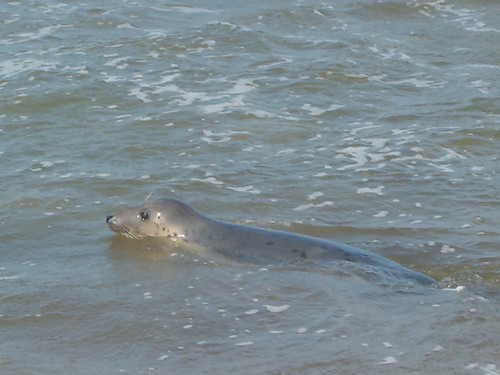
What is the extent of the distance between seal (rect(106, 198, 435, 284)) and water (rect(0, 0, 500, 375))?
13cm

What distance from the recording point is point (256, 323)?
5941mm

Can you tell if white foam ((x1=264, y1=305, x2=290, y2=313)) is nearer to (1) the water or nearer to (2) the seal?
(1) the water

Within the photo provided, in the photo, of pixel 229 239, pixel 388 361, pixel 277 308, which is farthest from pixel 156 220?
pixel 388 361

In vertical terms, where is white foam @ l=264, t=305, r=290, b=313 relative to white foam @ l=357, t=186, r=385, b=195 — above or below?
above

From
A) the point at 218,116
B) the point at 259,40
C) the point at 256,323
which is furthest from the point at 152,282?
the point at 259,40

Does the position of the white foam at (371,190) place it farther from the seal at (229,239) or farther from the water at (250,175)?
the seal at (229,239)

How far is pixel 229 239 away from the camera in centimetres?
714

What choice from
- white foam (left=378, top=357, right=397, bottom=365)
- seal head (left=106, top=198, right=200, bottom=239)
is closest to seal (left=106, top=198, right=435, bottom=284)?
seal head (left=106, top=198, right=200, bottom=239)

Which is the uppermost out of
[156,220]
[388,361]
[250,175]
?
[388,361]

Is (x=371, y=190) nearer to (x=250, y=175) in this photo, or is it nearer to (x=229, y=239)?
(x=250, y=175)

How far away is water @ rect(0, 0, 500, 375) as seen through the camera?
18.8ft

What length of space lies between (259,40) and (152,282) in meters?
8.10

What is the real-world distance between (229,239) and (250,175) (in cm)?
216

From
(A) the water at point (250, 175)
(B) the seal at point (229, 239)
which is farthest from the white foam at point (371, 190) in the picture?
(B) the seal at point (229, 239)
